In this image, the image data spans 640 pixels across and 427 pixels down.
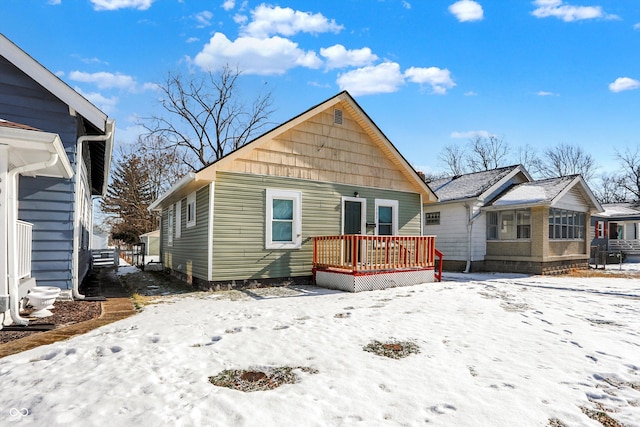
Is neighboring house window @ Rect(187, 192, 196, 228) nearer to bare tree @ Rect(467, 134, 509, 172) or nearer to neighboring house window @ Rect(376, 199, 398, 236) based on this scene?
neighboring house window @ Rect(376, 199, 398, 236)

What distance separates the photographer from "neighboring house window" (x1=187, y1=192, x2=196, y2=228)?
424 inches

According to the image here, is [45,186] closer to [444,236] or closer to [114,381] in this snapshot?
[114,381]

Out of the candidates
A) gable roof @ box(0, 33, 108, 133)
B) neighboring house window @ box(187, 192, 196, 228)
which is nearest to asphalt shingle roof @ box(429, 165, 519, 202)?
neighboring house window @ box(187, 192, 196, 228)

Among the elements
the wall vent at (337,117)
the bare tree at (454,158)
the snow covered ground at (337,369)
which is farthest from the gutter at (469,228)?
the bare tree at (454,158)

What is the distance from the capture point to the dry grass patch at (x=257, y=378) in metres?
3.22

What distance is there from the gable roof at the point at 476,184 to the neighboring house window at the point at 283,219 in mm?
8594

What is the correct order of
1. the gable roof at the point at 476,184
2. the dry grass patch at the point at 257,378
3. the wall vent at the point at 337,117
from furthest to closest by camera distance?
the gable roof at the point at 476,184 < the wall vent at the point at 337,117 < the dry grass patch at the point at 257,378

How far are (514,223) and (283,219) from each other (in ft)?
34.9

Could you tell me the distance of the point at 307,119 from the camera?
34.4 feet

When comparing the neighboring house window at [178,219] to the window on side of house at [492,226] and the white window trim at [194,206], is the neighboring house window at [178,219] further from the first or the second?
the window on side of house at [492,226]

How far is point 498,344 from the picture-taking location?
4.66 m

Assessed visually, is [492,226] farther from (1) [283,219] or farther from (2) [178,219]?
(2) [178,219]

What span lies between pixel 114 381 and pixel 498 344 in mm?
4221

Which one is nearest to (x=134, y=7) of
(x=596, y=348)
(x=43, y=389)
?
(x=43, y=389)
